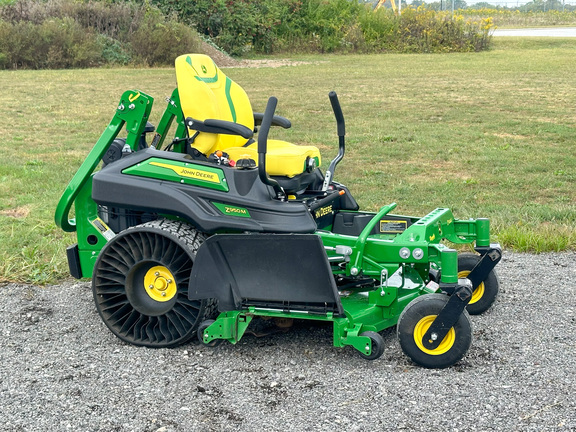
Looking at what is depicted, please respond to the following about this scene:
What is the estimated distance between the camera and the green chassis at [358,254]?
388 centimetres

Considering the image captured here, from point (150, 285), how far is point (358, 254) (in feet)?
3.81

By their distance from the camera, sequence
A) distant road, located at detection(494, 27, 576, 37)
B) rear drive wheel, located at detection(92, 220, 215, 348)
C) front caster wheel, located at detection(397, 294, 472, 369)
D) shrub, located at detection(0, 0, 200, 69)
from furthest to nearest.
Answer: distant road, located at detection(494, 27, 576, 37)
shrub, located at detection(0, 0, 200, 69)
rear drive wheel, located at detection(92, 220, 215, 348)
front caster wheel, located at detection(397, 294, 472, 369)

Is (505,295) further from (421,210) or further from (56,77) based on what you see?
(56,77)

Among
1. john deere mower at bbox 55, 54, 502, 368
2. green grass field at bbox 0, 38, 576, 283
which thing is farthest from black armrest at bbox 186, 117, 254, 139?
green grass field at bbox 0, 38, 576, 283

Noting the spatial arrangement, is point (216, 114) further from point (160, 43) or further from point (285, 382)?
point (160, 43)

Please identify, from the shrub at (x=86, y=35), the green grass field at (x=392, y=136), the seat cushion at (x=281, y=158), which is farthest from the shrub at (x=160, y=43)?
the seat cushion at (x=281, y=158)

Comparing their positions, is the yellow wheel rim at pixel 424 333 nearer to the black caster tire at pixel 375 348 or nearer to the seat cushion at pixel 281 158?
the black caster tire at pixel 375 348

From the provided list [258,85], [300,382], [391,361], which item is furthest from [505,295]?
[258,85]

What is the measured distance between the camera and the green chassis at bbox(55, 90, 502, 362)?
3885 mm

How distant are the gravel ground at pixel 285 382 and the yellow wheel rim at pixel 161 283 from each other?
0.97ft

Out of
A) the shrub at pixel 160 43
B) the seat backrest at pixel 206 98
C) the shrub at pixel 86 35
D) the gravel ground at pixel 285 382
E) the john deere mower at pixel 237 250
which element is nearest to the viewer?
the gravel ground at pixel 285 382

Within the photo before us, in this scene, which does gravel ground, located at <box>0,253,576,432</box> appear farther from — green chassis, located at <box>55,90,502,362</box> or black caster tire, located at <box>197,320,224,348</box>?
green chassis, located at <box>55,90,502,362</box>

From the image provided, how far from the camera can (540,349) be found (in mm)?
3979

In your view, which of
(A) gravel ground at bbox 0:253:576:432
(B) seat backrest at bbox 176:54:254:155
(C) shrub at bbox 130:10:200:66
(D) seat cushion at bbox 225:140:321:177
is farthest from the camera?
(C) shrub at bbox 130:10:200:66
